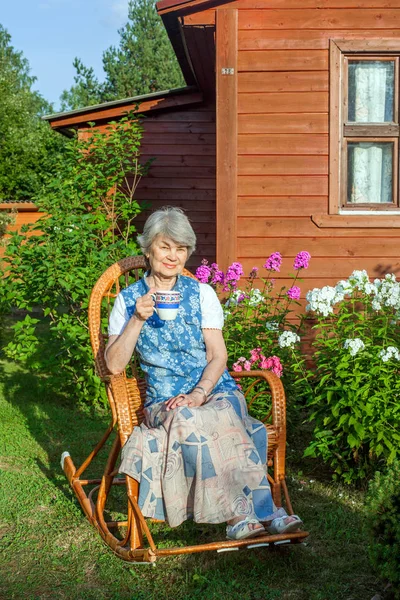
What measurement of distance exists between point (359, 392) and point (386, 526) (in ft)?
4.25

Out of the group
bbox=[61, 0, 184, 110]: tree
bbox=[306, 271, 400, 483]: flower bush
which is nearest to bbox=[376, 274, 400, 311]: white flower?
bbox=[306, 271, 400, 483]: flower bush

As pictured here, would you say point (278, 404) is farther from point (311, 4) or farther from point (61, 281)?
point (311, 4)

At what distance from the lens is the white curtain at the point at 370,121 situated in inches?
222

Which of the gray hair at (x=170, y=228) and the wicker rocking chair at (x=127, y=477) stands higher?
the gray hair at (x=170, y=228)

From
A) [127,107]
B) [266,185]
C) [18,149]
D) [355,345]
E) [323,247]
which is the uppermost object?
[18,149]

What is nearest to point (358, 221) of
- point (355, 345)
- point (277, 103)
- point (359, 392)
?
point (277, 103)

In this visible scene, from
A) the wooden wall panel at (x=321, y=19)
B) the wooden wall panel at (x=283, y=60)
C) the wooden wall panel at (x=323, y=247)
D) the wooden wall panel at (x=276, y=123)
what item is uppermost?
the wooden wall panel at (x=321, y=19)

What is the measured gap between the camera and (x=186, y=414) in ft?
9.23

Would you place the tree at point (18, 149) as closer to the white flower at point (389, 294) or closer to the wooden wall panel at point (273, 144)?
the wooden wall panel at point (273, 144)

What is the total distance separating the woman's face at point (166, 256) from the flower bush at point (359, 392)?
1064 millimetres

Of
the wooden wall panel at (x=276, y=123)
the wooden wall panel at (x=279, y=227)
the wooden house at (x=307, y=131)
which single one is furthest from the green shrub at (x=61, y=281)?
the wooden wall panel at (x=276, y=123)

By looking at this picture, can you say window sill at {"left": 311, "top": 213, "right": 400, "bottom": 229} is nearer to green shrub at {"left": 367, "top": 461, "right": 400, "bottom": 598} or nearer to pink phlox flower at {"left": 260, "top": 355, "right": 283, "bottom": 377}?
pink phlox flower at {"left": 260, "top": 355, "right": 283, "bottom": 377}

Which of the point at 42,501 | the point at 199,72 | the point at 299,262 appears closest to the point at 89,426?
the point at 42,501

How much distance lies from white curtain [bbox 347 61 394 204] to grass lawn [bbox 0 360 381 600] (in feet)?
8.20
